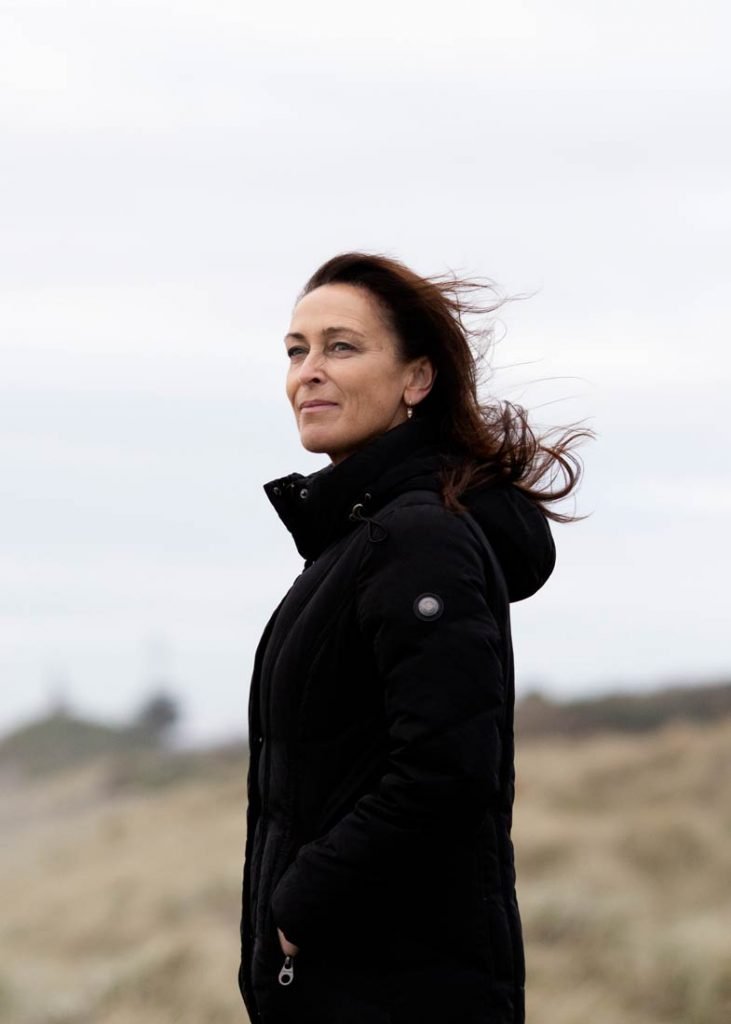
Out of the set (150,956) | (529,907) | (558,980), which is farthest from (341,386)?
(529,907)

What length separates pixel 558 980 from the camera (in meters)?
8.05

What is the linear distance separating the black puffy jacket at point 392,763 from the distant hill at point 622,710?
14298mm

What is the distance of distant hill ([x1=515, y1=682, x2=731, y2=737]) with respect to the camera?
674 inches

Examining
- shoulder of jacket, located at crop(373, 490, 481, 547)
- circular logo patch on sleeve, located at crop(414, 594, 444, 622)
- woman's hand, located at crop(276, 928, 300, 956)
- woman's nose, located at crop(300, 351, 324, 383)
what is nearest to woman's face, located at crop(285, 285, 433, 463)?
woman's nose, located at crop(300, 351, 324, 383)

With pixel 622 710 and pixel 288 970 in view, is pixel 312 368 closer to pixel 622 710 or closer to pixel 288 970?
pixel 288 970

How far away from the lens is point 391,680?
2.43 metres

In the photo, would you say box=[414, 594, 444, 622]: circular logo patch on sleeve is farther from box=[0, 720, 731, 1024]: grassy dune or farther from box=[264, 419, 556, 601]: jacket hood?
box=[0, 720, 731, 1024]: grassy dune

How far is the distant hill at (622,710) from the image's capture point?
56.2 feet

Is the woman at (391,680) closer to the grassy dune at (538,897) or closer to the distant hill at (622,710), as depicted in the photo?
the grassy dune at (538,897)

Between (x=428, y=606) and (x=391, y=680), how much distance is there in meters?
0.12

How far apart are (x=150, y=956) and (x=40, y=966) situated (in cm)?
288

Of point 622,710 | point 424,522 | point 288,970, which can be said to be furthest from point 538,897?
point 622,710

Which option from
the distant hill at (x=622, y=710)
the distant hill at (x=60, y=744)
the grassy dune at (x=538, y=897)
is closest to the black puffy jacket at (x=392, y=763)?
the grassy dune at (x=538, y=897)

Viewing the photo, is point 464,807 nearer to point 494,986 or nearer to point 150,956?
point 494,986
